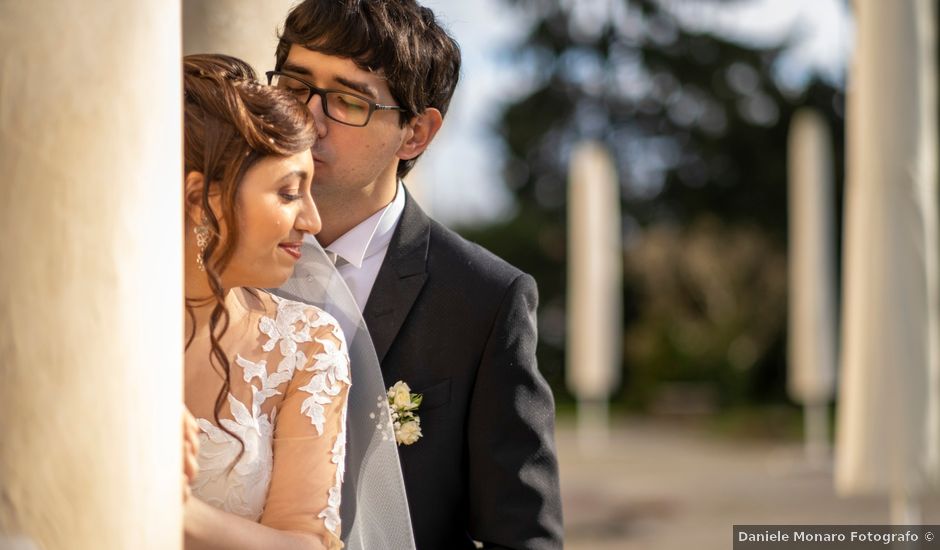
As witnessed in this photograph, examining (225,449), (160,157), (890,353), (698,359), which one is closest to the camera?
(160,157)

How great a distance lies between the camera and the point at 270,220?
6.39ft

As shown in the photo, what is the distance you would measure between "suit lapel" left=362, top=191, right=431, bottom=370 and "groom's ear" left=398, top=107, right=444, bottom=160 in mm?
136

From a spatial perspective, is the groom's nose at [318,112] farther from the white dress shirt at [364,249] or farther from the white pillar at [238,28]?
the white pillar at [238,28]

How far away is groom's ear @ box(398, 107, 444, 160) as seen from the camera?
8.16 feet

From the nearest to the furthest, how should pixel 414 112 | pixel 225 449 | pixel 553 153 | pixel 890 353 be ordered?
pixel 225 449 < pixel 414 112 < pixel 890 353 < pixel 553 153

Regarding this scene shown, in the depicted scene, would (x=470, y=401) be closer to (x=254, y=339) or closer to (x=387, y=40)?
(x=254, y=339)

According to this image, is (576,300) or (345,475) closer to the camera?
(345,475)

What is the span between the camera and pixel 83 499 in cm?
133

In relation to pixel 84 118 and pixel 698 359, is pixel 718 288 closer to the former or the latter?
pixel 698 359

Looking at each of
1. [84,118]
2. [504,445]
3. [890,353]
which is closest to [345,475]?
[504,445]

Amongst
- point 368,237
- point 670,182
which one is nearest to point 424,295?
point 368,237

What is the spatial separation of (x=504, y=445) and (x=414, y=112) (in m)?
0.69

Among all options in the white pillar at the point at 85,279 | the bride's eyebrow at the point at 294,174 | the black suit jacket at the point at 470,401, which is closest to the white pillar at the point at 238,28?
the black suit jacket at the point at 470,401

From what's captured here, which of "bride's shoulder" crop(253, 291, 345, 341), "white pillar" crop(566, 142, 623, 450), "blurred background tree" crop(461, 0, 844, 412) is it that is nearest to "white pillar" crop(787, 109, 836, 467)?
"white pillar" crop(566, 142, 623, 450)
